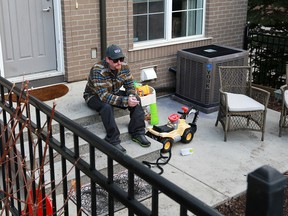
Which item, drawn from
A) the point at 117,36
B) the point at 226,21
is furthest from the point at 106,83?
the point at 226,21

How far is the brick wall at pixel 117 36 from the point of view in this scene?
604 centimetres

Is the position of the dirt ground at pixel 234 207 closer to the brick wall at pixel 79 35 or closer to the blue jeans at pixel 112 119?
the blue jeans at pixel 112 119

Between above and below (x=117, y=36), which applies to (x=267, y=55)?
below

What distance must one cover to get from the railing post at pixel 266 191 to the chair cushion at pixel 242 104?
15.0 ft

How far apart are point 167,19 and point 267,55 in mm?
2562

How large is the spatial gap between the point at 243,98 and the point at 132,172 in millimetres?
4669

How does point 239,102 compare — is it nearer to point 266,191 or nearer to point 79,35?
point 79,35

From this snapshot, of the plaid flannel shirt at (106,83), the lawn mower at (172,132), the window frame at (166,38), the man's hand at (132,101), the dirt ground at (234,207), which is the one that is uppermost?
the window frame at (166,38)

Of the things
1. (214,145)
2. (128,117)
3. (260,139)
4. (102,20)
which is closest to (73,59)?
(102,20)

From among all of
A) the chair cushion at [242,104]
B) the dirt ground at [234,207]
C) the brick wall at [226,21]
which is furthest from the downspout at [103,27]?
the dirt ground at [234,207]

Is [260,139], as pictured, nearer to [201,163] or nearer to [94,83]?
[201,163]

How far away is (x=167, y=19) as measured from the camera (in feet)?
23.5

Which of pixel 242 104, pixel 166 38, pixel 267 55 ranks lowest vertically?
pixel 242 104

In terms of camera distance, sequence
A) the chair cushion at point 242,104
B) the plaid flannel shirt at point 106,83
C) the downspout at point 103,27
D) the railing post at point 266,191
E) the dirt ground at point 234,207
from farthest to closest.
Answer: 1. the downspout at point 103,27
2. the chair cushion at point 242,104
3. the plaid flannel shirt at point 106,83
4. the dirt ground at point 234,207
5. the railing post at point 266,191
